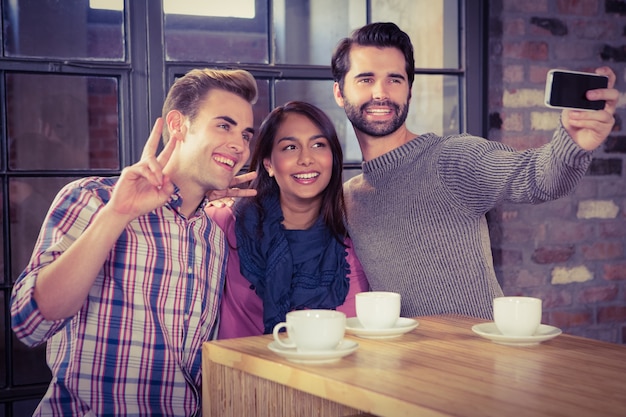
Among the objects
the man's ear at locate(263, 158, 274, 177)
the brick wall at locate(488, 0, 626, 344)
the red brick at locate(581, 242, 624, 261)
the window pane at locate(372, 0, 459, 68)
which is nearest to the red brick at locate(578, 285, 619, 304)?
the brick wall at locate(488, 0, 626, 344)

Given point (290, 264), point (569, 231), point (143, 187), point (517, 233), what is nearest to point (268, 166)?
point (290, 264)

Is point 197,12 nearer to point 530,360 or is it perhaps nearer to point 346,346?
point 346,346

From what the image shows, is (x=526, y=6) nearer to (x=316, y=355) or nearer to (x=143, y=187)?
(x=143, y=187)

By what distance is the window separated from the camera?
7.98 ft

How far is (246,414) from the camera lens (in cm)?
147

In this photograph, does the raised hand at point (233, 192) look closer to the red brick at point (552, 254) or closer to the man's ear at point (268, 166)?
the man's ear at point (268, 166)

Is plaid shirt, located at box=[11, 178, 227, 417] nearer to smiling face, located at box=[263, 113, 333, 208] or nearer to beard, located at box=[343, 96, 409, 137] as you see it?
smiling face, located at box=[263, 113, 333, 208]

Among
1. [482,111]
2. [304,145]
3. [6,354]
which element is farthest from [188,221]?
[482,111]

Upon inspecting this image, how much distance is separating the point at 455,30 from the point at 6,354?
190 centimetres

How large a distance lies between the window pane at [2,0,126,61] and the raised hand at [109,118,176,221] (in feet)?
2.88

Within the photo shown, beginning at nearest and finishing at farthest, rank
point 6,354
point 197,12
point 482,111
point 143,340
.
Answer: point 143,340 → point 6,354 → point 197,12 → point 482,111

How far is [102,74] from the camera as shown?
251cm

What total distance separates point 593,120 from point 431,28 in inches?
56.0

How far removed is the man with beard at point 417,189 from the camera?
1.95 metres
